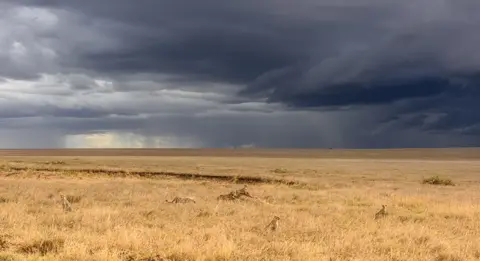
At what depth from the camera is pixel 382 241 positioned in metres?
15.3

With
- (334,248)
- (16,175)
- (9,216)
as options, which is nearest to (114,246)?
(334,248)

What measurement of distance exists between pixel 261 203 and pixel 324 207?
9.30 feet

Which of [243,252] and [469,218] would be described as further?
[469,218]

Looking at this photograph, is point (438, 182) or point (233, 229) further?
point (438, 182)

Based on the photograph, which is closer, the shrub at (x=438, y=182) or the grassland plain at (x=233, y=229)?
the grassland plain at (x=233, y=229)

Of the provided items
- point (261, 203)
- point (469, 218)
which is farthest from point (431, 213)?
point (261, 203)

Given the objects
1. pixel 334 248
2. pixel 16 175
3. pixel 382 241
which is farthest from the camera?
pixel 16 175

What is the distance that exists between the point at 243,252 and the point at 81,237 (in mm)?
4080

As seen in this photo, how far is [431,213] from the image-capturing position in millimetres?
22688

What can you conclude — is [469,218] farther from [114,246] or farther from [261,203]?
[114,246]

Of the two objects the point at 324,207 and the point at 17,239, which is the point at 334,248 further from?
the point at 324,207

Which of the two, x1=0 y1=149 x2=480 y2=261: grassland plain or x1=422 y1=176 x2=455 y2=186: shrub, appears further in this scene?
x1=422 y1=176 x2=455 y2=186: shrub

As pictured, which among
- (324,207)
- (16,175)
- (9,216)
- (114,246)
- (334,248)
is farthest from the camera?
(16,175)

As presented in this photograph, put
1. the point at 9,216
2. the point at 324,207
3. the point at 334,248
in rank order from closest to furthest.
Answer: the point at 334,248 → the point at 9,216 → the point at 324,207
